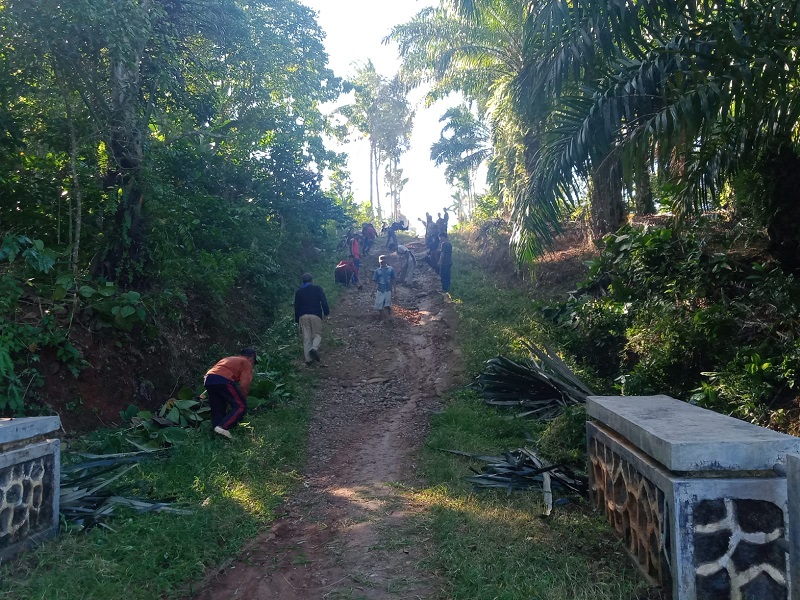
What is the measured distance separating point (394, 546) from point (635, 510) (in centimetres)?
185

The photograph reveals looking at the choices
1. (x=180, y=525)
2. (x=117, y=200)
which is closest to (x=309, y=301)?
(x=117, y=200)

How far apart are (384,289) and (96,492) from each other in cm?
1002

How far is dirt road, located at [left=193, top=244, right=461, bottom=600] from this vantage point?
175 inches

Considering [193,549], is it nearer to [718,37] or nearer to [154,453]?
[154,453]

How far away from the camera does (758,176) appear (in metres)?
8.11

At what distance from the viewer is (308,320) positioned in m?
11.8

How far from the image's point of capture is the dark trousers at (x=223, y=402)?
796cm

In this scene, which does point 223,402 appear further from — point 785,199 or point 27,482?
point 785,199

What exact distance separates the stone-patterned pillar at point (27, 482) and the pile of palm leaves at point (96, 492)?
294 millimetres

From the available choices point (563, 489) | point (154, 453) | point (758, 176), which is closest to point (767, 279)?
point (758, 176)

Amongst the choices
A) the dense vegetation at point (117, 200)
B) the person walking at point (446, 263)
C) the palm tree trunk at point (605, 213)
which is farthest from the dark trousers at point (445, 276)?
the dense vegetation at point (117, 200)

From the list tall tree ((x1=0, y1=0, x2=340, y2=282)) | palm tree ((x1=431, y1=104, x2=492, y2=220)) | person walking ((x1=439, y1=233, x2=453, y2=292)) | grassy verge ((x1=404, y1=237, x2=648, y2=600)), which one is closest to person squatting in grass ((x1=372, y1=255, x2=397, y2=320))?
person walking ((x1=439, y1=233, x2=453, y2=292))

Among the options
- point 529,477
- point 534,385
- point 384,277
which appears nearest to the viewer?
point 529,477

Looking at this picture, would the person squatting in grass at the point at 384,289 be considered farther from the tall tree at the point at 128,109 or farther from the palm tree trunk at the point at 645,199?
the palm tree trunk at the point at 645,199
